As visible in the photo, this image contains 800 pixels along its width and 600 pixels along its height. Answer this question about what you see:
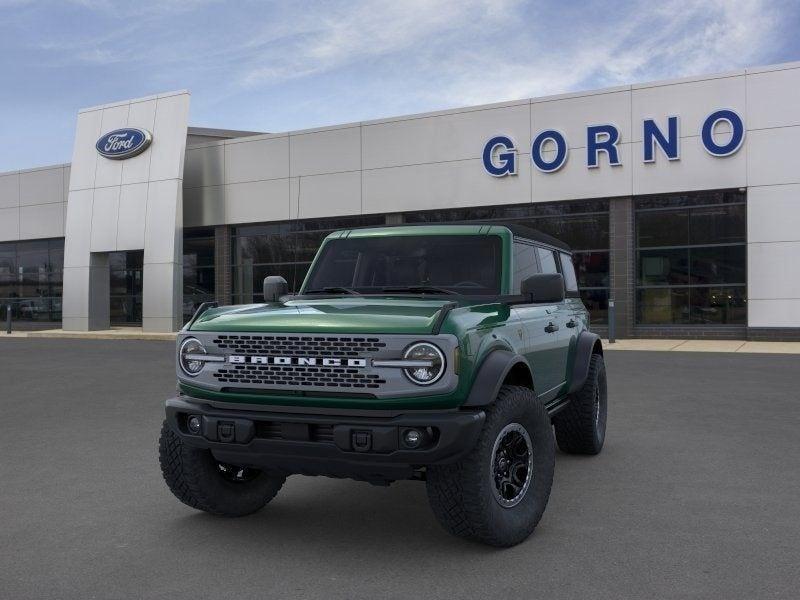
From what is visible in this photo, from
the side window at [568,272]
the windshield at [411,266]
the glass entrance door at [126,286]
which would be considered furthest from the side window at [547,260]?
the glass entrance door at [126,286]

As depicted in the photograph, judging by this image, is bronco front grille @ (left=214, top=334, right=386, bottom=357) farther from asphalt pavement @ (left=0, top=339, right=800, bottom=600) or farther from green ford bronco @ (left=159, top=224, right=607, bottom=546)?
asphalt pavement @ (left=0, top=339, right=800, bottom=600)

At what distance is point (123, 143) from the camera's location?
2872cm

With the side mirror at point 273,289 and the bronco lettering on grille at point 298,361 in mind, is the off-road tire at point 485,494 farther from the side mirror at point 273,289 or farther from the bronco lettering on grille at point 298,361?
the side mirror at point 273,289

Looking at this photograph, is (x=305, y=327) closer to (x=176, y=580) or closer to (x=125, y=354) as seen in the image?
(x=176, y=580)

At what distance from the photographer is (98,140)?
2975cm

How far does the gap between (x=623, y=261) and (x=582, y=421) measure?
17078 mm

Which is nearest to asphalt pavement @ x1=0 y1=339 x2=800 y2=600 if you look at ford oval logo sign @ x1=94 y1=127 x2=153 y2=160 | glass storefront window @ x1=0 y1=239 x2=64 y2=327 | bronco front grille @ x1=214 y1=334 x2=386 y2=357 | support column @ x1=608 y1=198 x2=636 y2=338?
bronco front grille @ x1=214 y1=334 x2=386 y2=357

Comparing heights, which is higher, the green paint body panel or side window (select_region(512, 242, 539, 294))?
side window (select_region(512, 242, 539, 294))

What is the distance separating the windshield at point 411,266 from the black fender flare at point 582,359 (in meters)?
1.47

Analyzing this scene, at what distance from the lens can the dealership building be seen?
2072 centimetres

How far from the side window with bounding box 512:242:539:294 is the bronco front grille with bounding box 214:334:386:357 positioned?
1.60 m

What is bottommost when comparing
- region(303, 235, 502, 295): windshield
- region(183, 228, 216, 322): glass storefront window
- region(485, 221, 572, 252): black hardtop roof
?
region(303, 235, 502, 295): windshield

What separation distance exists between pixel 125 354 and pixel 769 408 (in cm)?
1473

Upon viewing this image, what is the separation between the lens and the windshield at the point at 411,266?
17.1ft
